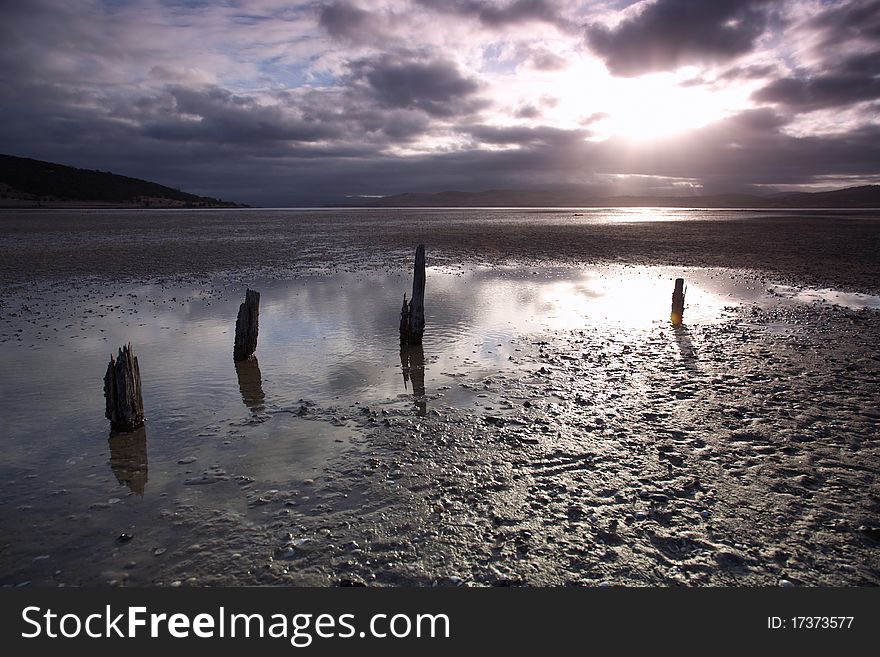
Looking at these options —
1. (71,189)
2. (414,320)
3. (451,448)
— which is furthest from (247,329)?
(71,189)

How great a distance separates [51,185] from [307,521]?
162 m

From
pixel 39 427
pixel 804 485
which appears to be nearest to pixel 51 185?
pixel 39 427

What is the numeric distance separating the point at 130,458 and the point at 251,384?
10.7 ft

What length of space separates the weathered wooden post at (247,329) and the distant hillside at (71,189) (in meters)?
130

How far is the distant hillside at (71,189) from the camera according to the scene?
120438 millimetres

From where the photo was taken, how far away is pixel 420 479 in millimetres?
6758

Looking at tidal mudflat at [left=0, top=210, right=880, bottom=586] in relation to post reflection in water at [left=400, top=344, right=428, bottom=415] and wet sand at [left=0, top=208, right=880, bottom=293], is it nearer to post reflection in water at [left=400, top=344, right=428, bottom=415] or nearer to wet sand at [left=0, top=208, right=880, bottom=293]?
post reflection in water at [left=400, top=344, right=428, bottom=415]

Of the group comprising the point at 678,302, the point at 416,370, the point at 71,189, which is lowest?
the point at 416,370

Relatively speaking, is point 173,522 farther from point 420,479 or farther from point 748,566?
point 748,566

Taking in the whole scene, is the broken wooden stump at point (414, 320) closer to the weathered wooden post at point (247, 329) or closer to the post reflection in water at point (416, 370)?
the post reflection in water at point (416, 370)

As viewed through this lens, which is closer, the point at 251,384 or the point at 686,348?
the point at 251,384

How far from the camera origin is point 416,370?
11500mm

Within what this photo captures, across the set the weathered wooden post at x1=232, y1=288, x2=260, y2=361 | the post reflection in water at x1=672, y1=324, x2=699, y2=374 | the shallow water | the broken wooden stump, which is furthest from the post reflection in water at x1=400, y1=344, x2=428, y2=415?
the post reflection in water at x1=672, y1=324, x2=699, y2=374

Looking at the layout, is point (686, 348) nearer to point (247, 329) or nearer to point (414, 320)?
point (414, 320)
